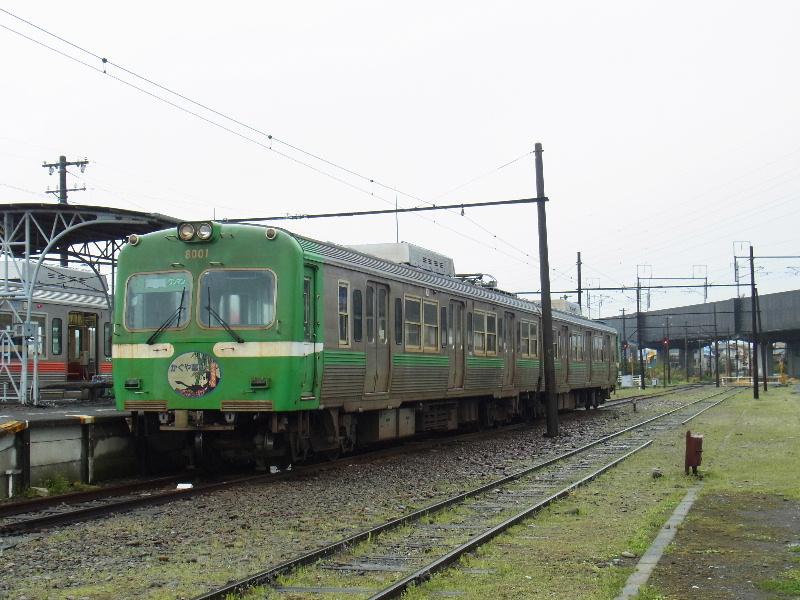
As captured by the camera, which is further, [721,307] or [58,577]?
[721,307]

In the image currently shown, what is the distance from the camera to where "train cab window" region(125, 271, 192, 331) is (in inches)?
511

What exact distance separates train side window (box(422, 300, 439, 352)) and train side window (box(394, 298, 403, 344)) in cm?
112

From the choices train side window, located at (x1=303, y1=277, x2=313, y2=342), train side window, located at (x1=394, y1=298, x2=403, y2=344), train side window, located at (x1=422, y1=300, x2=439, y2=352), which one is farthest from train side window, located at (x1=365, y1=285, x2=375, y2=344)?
train side window, located at (x1=422, y1=300, x2=439, y2=352)

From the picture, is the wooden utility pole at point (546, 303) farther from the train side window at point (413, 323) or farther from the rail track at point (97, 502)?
the rail track at point (97, 502)

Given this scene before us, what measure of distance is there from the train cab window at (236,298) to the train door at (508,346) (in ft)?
34.3

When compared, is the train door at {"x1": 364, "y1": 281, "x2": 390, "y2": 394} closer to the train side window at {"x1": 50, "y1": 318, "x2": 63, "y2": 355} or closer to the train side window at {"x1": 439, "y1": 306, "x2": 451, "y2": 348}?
the train side window at {"x1": 439, "y1": 306, "x2": 451, "y2": 348}

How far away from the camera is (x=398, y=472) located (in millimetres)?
14023

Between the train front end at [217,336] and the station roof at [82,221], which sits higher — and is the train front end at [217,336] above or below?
below

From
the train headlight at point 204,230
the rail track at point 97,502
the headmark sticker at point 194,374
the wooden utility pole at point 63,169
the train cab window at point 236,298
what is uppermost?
the wooden utility pole at point 63,169

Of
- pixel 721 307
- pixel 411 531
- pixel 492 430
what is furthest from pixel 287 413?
pixel 721 307

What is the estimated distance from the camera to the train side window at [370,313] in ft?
49.3

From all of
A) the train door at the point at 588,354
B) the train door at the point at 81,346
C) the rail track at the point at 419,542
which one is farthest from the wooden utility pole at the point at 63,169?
the rail track at the point at 419,542

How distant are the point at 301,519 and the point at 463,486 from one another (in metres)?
3.39

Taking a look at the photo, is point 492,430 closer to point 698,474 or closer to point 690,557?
point 698,474
